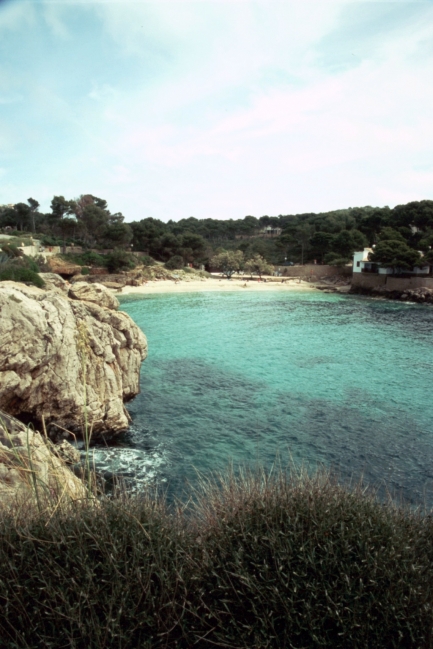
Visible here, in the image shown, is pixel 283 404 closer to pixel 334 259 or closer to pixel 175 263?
pixel 334 259

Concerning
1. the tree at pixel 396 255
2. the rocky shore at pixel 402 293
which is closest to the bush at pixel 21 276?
the rocky shore at pixel 402 293

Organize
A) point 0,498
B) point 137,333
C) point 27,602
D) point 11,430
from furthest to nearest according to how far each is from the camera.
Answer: point 137,333
point 11,430
point 0,498
point 27,602

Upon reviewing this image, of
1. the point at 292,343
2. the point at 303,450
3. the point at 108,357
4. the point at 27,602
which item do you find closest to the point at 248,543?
the point at 27,602

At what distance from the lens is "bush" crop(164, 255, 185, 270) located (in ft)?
248

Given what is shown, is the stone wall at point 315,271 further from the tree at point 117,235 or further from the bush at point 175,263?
the tree at point 117,235

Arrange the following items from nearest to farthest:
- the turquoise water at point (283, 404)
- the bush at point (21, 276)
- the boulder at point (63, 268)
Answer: the turquoise water at point (283, 404) → the bush at point (21, 276) → the boulder at point (63, 268)

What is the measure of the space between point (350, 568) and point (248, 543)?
0.84 meters

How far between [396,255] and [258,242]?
40236 millimetres

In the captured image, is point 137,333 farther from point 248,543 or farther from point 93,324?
point 248,543

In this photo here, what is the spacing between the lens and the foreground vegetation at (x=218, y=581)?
3.09 meters

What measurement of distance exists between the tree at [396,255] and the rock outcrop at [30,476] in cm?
5334

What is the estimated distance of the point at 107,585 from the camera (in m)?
3.34

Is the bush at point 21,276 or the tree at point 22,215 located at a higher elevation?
the tree at point 22,215

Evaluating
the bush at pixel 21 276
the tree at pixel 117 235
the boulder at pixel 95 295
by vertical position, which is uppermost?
the tree at pixel 117 235
